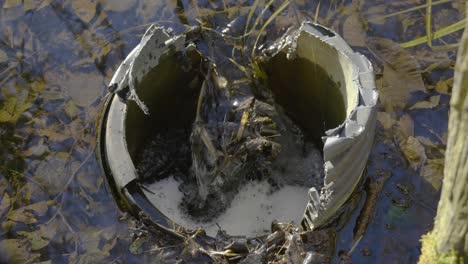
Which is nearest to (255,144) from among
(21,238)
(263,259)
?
(263,259)

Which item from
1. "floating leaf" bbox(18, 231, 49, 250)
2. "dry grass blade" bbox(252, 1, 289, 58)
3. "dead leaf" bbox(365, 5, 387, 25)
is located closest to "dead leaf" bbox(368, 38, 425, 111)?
"dead leaf" bbox(365, 5, 387, 25)

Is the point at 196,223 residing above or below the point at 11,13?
below

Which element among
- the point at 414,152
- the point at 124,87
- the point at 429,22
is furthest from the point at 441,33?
the point at 124,87

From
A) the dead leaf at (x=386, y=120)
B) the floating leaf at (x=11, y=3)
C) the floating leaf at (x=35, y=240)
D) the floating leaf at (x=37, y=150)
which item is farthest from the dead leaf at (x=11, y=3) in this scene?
the dead leaf at (x=386, y=120)

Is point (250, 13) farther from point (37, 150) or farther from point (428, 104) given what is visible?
point (37, 150)

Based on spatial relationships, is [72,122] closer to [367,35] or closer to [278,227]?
[278,227]

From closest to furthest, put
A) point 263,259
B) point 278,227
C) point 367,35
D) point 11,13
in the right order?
point 263,259
point 278,227
point 367,35
point 11,13

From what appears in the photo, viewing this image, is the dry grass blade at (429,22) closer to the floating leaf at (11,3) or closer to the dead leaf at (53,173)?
the dead leaf at (53,173)
